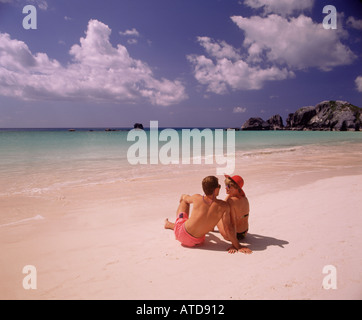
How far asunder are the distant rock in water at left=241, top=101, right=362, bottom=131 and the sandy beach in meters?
115

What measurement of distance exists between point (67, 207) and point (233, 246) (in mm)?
4920

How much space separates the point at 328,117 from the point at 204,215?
427 ft

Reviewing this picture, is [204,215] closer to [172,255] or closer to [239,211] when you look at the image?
[239,211]

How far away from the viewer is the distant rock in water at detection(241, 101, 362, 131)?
10020 cm

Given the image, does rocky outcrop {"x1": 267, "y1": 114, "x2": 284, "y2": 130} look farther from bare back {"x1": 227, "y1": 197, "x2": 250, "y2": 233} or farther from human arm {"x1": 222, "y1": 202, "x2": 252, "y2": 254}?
human arm {"x1": 222, "y1": 202, "x2": 252, "y2": 254}

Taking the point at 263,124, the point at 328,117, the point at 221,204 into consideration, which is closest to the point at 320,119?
the point at 328,117

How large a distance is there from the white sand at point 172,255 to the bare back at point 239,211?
1.20 feet

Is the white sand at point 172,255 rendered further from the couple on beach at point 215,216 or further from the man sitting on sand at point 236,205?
the man sitting on sand at point 236,205

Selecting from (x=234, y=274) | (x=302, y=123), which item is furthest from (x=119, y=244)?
(x=302, y=123)

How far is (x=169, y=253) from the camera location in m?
3.85

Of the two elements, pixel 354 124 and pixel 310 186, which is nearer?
pixel 310 186

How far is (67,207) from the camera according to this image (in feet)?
21.9

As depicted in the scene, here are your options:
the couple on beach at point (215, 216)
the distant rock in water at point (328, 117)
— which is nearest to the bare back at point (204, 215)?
the couple on beach at point (215, 216)

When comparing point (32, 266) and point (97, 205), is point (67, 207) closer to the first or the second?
point (97, 205)
